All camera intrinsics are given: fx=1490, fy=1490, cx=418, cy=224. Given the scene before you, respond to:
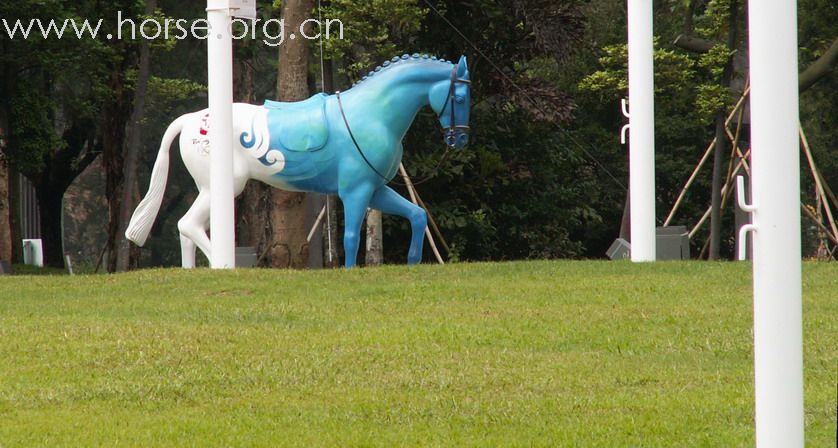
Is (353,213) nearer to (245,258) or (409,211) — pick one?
(409,211)

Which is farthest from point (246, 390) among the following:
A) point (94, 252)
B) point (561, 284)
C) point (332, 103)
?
point (94, 252)

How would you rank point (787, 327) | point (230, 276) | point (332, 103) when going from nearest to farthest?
point (787, 327) < point (230, 276) < point (332, 103)

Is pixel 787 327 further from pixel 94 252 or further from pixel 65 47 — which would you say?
pixel 94 252

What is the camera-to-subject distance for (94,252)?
40.5 metres

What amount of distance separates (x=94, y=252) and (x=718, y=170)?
915 inches

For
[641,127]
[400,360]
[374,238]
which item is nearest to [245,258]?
[374,238]

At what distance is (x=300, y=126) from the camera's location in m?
15.3

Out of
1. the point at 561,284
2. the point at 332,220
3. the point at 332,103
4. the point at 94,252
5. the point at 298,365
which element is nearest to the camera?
the point at 298,365

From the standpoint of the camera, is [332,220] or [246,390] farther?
[332,220]

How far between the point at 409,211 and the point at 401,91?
1.22 m

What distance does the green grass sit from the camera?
720cm

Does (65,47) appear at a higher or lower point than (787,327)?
higher

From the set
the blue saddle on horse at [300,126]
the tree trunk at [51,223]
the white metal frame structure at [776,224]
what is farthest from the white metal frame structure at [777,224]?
the tree trunk at [51,223]

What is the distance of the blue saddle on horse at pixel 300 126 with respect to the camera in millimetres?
15234
